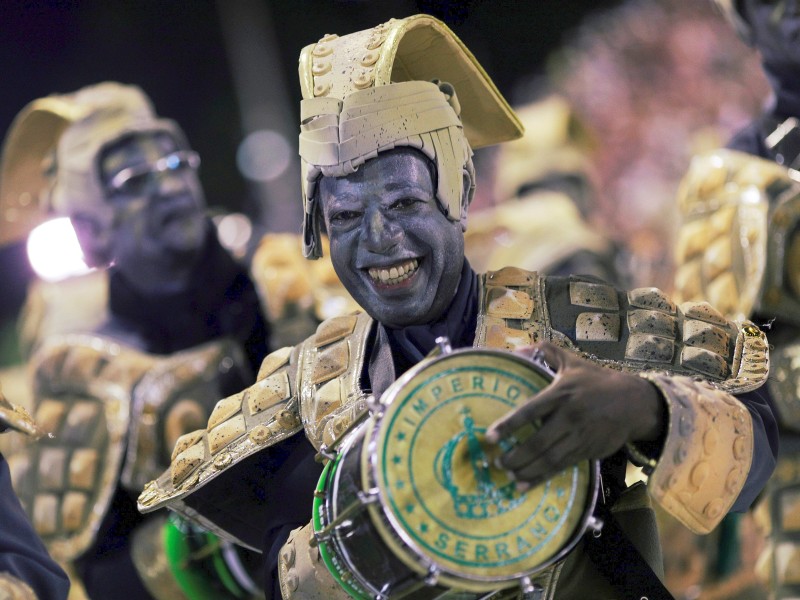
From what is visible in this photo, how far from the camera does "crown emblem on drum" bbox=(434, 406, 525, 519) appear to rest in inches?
81.4

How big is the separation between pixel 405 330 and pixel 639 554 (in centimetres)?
59

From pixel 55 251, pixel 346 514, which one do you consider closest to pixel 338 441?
pixel 346 514

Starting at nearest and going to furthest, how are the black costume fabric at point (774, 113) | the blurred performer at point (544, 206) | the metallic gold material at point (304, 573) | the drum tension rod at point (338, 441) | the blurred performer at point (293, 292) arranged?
the drum tension rod at point (338, 441)
the metallic gold material at point (304, 573)
the black costume fabric at point (774, 113)
the blurred performer at point (293, 292)
the blurred performer at point (544, 206)

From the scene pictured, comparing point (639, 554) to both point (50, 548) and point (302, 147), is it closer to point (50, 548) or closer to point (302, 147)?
point (302, 147)

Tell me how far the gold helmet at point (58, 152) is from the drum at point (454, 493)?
2735 mm

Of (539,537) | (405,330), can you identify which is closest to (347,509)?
(539,537)

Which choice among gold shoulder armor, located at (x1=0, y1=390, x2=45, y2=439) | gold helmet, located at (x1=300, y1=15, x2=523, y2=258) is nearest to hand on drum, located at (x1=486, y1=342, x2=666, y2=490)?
gold helmet, located at (x1=300, y1=15, x2=523, y2=258)

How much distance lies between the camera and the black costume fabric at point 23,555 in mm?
2496

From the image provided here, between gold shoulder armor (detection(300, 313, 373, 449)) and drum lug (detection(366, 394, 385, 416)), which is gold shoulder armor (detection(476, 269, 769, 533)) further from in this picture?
drum lug (detection(366, 394, 385, 416))

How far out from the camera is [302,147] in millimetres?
2484

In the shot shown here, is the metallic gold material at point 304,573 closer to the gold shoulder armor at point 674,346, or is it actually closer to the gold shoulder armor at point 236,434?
the gold shoulder armor at point 236,434

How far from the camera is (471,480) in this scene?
2080 mm

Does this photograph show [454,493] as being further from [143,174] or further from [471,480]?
[143,174]

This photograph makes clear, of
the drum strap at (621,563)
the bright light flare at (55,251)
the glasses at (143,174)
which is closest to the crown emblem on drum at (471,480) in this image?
the drum strap at (621,563)
